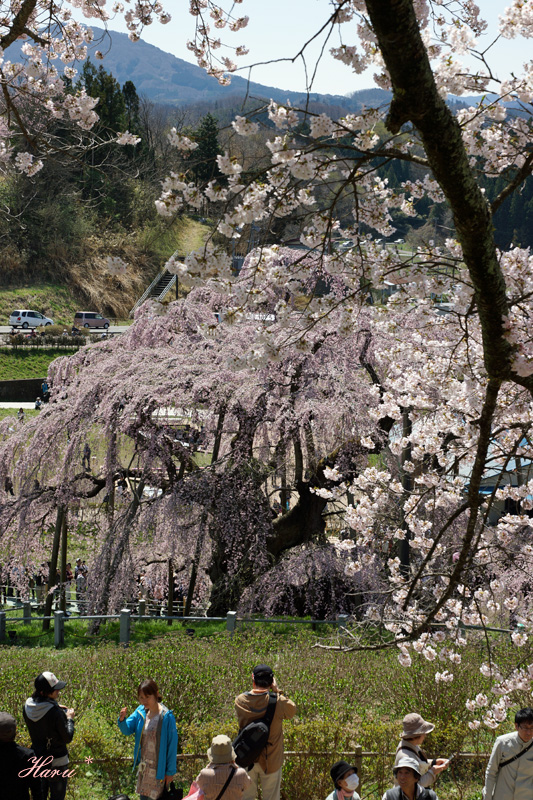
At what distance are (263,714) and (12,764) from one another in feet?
4.70

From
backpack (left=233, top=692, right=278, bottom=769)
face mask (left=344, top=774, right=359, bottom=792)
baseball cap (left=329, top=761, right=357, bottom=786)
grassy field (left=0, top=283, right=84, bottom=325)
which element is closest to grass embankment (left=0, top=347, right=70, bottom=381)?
grassy field (left=0, top=283, right=84, bottom=325)

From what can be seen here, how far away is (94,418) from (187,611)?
3565 millimetres

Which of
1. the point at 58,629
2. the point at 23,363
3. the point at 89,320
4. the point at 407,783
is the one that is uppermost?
the point at 89,320

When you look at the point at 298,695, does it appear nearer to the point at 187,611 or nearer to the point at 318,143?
the point at 318,143

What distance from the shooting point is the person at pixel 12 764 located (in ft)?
12.8

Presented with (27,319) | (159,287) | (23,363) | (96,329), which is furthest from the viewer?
(159,287)

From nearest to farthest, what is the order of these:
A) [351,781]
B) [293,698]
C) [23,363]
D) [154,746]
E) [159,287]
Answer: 1. [351,781]
2. [154,746]
3. [293,698]
4. [23,363]
5. [159,287]

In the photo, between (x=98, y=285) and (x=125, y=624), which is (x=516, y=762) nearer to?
(x=125, y=624)

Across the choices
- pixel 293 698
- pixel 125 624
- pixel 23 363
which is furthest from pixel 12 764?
pixel 23 363

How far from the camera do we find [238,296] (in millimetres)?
3553

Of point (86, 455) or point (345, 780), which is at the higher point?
point (86, 455)

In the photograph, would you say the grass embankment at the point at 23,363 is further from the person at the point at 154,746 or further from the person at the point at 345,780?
the person at the point at 345,780

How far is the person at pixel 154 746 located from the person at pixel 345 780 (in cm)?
100

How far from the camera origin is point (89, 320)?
147 ft
